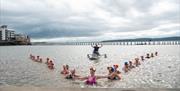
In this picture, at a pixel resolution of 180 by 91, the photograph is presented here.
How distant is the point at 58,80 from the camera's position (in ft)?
94.5

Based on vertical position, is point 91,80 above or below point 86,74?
above

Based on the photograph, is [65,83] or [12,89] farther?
→ [65,83]

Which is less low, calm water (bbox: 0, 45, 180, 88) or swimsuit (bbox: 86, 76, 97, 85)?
swimsuit (bbox: 86, 76, 97, 85)

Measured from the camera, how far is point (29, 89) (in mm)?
12242

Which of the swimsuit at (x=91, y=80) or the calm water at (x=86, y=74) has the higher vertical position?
the swimsuit at (x=91, y=80)

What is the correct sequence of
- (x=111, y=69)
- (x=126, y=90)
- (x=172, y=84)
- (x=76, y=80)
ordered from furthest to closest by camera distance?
(x=111, y=69), (x=76, y=80), (x=172, y=84), (x=126, y=90)

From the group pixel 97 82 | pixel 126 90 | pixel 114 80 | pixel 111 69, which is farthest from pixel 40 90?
pixel 111 69

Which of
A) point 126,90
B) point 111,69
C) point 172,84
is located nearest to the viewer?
point 126,90

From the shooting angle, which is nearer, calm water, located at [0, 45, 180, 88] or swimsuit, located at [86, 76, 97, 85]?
swimsuit, located at [86, 76, 97, 85]

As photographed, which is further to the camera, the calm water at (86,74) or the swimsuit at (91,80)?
the calm water at (86,74)

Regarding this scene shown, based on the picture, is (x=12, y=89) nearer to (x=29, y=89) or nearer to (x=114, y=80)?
(x=29, y=89)

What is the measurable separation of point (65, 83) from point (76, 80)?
4.03 ft

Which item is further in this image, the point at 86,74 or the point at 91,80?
the point at 86,74

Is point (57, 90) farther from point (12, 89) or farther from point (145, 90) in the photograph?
point (145, 90)
